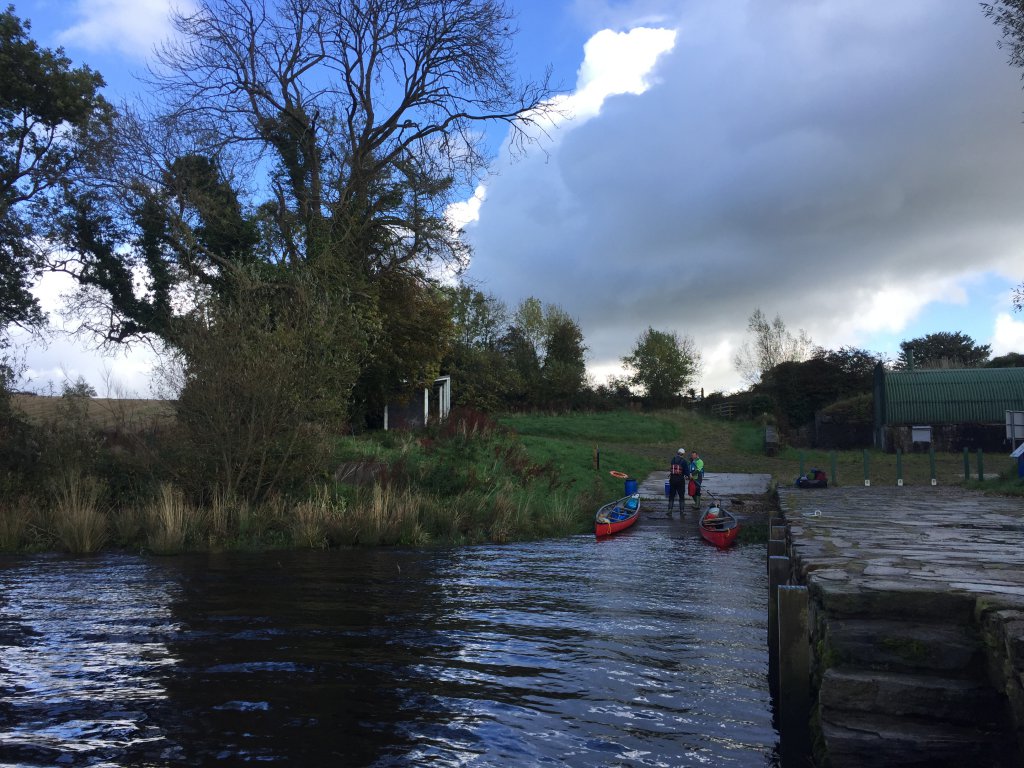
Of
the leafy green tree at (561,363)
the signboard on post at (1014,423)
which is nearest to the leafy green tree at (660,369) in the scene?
the leafy green tree at (561,363)

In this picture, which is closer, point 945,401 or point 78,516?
point 78,516

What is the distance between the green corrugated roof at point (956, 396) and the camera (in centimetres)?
3603

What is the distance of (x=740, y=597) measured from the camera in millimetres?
11078

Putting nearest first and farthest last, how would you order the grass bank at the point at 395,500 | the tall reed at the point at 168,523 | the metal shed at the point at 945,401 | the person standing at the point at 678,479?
the tall reed at the point at 168,523 → the grass bank at the point at 395,500 → the person standing at the point at 678,479 → the metal shed at the point at 945,401

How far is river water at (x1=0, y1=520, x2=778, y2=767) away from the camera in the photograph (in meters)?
5.46

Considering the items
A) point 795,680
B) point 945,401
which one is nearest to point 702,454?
point 945,401

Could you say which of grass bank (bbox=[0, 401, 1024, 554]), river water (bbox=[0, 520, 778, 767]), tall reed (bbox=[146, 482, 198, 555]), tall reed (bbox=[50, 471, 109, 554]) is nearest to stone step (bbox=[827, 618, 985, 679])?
river water (bbox=[0, 520, 778, 767])

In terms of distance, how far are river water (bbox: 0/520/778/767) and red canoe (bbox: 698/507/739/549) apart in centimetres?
437

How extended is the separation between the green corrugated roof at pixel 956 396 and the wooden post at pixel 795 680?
34.9m

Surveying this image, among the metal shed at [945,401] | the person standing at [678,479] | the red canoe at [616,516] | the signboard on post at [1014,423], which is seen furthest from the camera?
the metal shed at [945,401]

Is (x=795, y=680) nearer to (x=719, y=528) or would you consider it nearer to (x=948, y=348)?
(x=719, y=528)

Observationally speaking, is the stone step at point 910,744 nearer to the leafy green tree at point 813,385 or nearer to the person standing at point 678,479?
the person standing at point 678,479

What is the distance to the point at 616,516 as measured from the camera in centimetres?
1998

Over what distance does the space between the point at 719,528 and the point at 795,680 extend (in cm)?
1305
